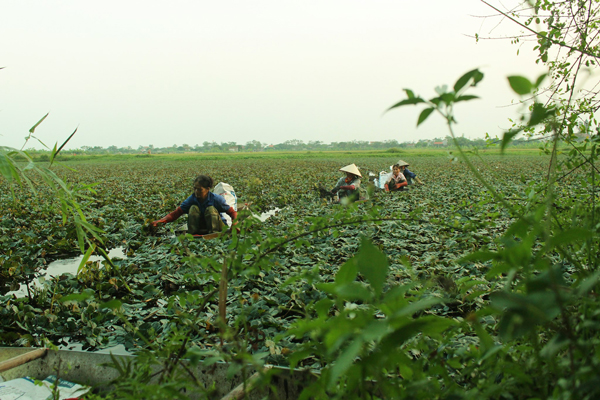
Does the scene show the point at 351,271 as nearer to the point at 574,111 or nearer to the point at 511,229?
the point at 511,229

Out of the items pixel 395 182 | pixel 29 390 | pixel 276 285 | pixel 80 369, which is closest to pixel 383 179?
pixel 395 182

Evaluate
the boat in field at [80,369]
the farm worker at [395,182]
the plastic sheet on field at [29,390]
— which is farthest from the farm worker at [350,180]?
the plastic sheet on field at [29,390]

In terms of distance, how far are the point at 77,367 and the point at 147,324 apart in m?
0.91

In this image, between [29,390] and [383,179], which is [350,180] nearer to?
[383,179]

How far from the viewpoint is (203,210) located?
17.1 feet

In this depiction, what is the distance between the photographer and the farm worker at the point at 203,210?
5.10 m

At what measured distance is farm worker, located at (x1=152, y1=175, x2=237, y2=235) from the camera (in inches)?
201

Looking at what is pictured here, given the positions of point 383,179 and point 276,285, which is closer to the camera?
point 276,285

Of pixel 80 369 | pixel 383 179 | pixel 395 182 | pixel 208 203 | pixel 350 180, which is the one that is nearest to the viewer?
pixel 80 369

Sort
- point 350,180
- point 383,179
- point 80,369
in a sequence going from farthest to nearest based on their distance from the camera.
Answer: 1. point 383,179
2. point 350,180
3. point 80,369

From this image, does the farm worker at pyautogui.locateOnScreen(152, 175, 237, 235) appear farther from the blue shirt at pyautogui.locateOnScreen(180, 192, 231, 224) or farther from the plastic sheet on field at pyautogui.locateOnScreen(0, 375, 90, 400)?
the plastic sheet on field at pyautogui.locateOnScreen(0, 375, 90, 400)

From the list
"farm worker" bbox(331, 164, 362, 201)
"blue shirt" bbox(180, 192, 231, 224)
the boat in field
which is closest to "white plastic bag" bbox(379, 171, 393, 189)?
"farm worker" bbox(331, 164, 362, 201)

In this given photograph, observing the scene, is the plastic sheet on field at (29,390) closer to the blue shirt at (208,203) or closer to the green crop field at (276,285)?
the green crop field at (276,285)

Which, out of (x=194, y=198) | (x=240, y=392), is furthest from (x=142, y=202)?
(x=240, y=392)
